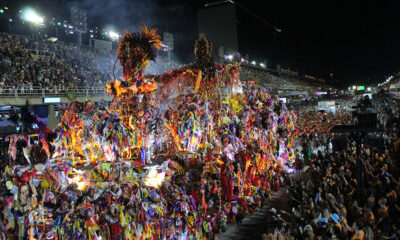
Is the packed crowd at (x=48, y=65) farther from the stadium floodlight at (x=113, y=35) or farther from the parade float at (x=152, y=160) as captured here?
the stadium floodlight at (x=113, y=35)

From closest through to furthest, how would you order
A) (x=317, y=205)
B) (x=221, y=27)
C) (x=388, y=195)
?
(x=317, y=205)
(x=388, y=195)
(x=221, y=27)

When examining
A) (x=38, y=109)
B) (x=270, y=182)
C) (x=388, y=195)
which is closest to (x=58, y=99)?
(x=38, y=109)

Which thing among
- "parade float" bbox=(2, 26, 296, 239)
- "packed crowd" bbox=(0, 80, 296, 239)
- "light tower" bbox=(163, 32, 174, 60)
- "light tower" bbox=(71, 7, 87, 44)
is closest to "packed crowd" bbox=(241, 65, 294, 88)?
"light tower" bbox=(163, 32, 174, 60)

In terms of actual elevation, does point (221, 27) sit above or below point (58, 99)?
above

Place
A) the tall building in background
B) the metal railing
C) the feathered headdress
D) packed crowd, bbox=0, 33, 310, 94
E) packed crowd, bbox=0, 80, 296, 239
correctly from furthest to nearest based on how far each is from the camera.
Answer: the tall building in background → packed crowd, bbox=0, 33, 310, 94 → the metal railing → the feathered headdress → packed crowd, bbox=0, 80, 296, 239

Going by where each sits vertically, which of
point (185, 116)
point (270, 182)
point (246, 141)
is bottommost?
point (270, 182)

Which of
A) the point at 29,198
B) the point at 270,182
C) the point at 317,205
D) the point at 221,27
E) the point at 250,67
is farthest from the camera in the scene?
the point at 250,67

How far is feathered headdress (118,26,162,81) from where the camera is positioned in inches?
346

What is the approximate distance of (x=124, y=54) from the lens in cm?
893

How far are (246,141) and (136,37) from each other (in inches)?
193

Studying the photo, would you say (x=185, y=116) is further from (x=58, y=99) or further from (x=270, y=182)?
(x=58, y=99)

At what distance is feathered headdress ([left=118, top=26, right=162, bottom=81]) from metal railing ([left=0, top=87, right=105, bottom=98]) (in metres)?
9.61

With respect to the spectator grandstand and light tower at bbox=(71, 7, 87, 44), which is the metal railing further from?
light tower at bbox=(71, 7, 87, 44)

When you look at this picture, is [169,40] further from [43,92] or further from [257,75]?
[43,92]
